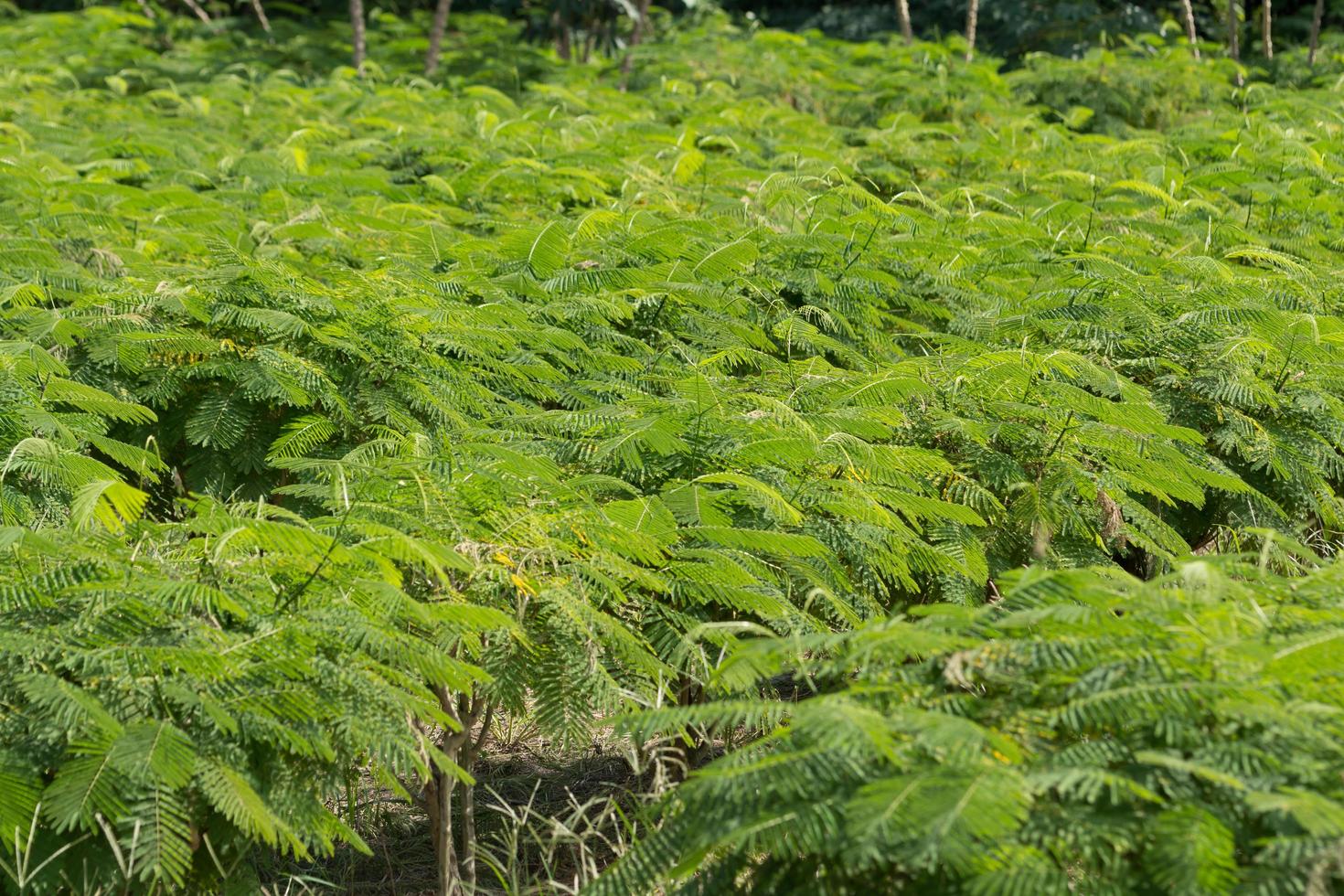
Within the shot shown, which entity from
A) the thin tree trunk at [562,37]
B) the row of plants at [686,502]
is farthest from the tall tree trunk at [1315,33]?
the thin tree trunk at [562,37]

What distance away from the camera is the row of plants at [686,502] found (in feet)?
7.40

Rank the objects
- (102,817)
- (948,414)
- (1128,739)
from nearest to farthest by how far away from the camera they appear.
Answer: (1128,739) < (102,817) < (948,414)

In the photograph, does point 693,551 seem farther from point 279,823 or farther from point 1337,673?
point 1337,673

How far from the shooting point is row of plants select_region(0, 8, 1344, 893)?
2256 millimetres

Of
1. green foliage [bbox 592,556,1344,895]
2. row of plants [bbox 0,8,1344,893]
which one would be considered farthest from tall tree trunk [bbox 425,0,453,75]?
green foliage [bbox 592,556,1344,895]

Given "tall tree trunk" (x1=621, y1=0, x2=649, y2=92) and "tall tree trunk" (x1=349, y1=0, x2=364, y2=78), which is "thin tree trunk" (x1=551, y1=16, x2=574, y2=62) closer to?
"tall tree trunk" (x1=621, y1=0, x2=649, y2=92)

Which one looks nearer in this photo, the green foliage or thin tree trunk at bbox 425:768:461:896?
the green foliage

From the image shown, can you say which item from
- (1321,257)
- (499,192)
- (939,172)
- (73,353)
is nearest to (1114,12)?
(939,172)

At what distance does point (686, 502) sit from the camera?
392 centimetres

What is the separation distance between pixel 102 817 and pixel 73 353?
3142mm

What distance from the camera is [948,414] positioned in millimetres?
4832

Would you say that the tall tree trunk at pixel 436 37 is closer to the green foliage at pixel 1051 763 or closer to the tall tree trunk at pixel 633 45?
the tall tree trunk at pixel 633 45

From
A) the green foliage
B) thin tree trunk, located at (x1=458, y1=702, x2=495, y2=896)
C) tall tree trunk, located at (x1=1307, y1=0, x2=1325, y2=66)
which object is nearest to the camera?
the green foliage

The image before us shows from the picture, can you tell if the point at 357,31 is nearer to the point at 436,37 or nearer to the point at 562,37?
the point at 436,37
